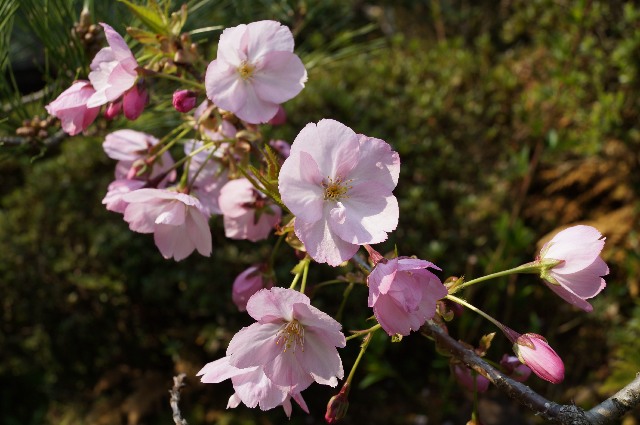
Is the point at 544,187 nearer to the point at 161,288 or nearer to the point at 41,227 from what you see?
the point at 161,288

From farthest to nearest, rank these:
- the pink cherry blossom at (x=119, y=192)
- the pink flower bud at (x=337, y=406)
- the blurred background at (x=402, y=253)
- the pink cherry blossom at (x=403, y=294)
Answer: the blurred background at (x=402, y=253) → the pink cherry blossom at (x=119, y=192) → the pink flower bud at (x=337, y=406) → the pink cherry blossom at (x=403, y=294)

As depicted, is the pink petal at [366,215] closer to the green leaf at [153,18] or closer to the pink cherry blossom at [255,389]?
the pink cherry blossom at [255,389]

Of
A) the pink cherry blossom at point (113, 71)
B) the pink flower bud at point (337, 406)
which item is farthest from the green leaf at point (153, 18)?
the pink flower bud at point (337, 406)

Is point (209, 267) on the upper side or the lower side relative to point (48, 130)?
lower

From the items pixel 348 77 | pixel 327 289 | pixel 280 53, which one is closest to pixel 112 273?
pixel 327 289

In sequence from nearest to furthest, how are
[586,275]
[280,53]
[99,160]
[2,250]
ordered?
[586,275] < [280,53] < [2,250] < [99,160]

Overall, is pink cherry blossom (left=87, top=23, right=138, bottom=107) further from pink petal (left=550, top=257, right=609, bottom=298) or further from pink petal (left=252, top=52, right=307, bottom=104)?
pink petal (left=550, top=257, right=609, bottom=298)
